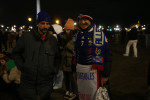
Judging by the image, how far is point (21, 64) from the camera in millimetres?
2482

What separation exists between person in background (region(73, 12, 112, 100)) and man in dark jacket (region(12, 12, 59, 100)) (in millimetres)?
544

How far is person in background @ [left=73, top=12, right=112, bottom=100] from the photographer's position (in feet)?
8.91

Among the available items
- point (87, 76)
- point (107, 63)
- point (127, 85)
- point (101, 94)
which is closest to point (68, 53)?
point (87, 76)

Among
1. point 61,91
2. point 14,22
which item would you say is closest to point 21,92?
point 61,91

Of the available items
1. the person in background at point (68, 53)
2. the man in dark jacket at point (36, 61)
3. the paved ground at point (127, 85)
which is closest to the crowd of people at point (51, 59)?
the man in dark jacket at point (36, 61)

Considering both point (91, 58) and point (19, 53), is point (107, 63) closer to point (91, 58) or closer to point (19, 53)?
point (91, 58)

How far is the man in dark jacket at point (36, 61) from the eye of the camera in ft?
7.96

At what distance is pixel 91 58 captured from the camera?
278 centimetres

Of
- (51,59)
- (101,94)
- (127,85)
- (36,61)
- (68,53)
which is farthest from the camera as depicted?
(127,85)

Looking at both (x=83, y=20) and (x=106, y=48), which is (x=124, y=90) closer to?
(x=106, y=48)

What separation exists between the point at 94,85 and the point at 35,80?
1.02 meters

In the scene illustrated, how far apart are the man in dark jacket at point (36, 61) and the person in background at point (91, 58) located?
1.78 ft

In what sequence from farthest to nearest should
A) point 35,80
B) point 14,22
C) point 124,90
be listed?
point 14,22
point 124,90
point 35,80

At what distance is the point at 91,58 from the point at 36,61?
3.10 ft
